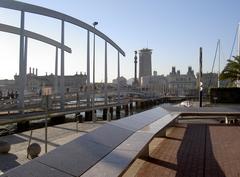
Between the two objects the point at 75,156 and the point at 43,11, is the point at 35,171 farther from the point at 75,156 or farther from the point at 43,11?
the point at 43,11

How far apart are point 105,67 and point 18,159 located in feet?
110

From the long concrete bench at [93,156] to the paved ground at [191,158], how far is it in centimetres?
63

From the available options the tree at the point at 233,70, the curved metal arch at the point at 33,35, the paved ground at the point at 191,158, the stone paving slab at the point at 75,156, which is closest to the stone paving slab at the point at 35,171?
the stone paving slab at the point at 75,156

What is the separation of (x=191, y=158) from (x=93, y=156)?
395cm

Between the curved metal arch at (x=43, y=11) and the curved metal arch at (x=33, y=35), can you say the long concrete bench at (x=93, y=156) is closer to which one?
the curved metal arch at (x=43, y=11)

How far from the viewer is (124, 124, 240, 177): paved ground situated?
8.43 meters

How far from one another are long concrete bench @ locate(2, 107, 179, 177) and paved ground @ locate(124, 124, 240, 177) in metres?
0.63

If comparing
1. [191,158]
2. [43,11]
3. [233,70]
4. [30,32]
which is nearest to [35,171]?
[191,158]

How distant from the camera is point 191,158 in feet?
32.5

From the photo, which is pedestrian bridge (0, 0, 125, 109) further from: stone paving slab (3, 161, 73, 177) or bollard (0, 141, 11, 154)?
stone paving slab (3, 161, 73, 177)

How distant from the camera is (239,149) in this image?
37.2 feet

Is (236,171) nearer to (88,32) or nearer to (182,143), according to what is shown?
(182,143)

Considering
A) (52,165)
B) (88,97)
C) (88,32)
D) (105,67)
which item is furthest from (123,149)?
(105,67)

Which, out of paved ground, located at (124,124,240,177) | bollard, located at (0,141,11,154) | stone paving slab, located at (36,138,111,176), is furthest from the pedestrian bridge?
stone paving slab, located at (36,138,111,176)
